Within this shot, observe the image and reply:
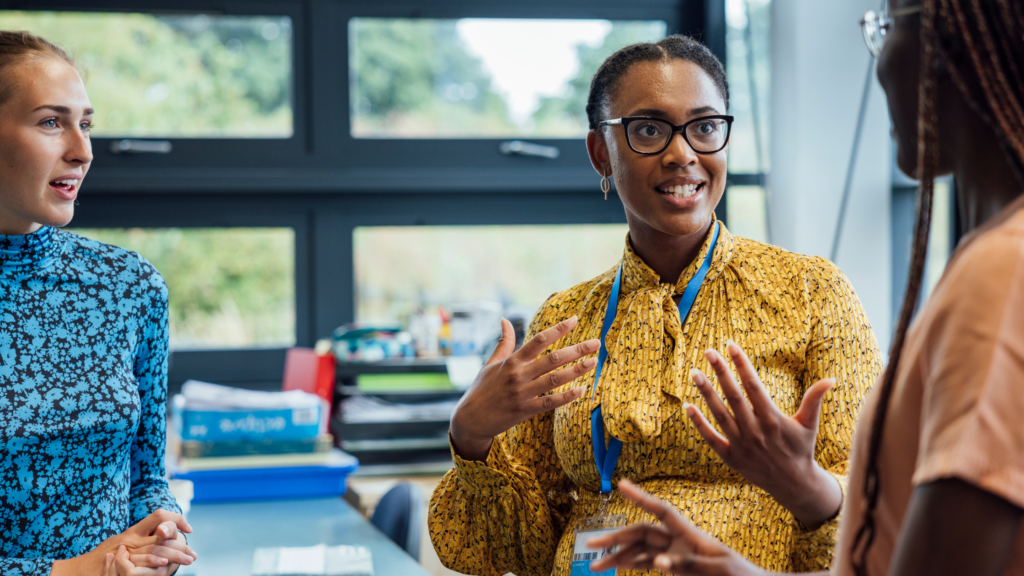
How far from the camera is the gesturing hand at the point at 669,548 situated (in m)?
0.77

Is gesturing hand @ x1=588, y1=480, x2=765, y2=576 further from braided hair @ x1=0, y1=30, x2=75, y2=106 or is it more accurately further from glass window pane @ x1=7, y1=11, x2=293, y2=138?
glass window pane @ x1=7, y1=11, x2=293, y2=138

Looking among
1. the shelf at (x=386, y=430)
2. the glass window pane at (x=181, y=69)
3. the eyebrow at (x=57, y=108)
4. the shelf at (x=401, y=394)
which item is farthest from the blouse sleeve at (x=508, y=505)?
the glass window pane at (x=181, y=69)

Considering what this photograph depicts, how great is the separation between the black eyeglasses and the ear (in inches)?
4.0

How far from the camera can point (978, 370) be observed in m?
0.58

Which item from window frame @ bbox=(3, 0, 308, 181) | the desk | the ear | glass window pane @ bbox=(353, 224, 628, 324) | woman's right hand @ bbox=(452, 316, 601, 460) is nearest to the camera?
woman's right hand @ bbox=(452, 316, 601, 460)

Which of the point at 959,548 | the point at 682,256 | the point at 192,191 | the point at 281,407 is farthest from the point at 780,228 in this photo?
the point at 959,548

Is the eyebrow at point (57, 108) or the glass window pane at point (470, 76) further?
the glass window pane at point (470, 76)

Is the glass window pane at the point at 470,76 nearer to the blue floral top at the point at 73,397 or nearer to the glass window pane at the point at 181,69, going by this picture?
the glass window pane at the point at 181,69

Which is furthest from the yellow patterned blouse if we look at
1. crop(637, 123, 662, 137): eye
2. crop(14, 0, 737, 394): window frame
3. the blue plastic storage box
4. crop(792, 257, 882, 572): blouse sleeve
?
crop(14, 0, 737, 394): window frame

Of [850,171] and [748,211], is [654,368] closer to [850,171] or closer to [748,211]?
[850,171]

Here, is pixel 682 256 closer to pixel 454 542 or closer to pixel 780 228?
Result: pixel 454 542

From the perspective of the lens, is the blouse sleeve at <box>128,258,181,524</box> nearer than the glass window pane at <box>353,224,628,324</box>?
Yes

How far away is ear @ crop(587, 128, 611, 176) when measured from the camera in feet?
5.19

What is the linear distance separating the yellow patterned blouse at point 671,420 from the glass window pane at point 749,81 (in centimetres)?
153
